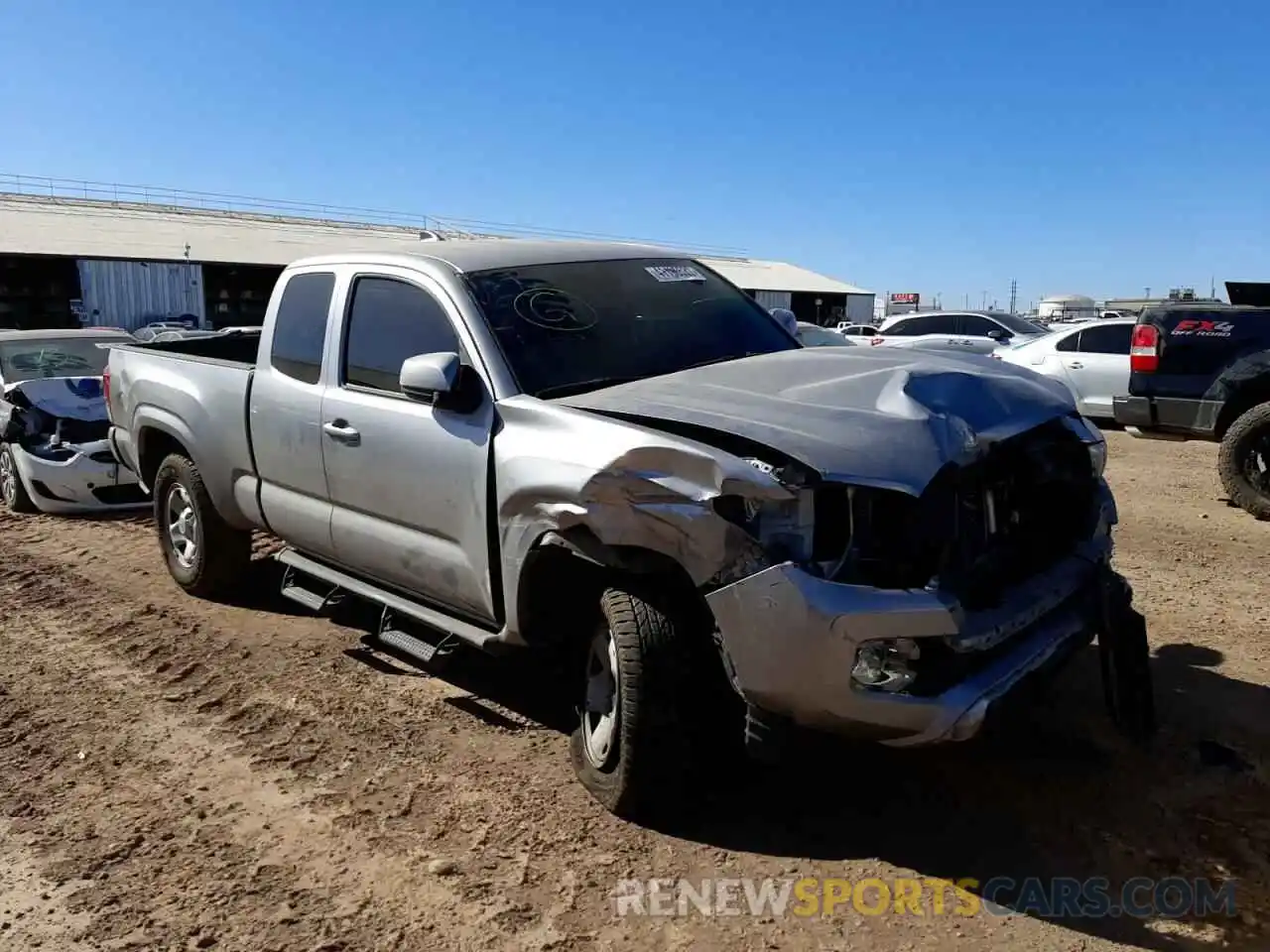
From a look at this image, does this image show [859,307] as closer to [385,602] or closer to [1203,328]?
[1203,328]

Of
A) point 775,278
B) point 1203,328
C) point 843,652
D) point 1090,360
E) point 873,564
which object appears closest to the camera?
point 843,652

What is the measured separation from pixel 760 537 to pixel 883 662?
50cm

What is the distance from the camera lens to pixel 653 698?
331cm

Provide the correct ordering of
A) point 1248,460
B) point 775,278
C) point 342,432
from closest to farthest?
point 342,432
point 1248,460
point 775,278

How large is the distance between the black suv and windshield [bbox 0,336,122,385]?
913 cm

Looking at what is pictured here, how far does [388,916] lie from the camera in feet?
10.2

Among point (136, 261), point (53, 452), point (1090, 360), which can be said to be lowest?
point (53, 452)

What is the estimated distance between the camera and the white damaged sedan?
8844mm

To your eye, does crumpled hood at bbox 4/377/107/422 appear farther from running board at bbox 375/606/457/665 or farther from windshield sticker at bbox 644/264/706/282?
windshield sticker at bbox 644/264/706/282

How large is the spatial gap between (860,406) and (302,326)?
2948 millimetres

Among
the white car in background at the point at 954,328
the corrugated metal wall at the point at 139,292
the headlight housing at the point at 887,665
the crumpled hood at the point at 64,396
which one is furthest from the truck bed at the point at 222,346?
the corrugated metal wall at the point at 139,292

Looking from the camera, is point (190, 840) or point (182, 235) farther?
point (182, 235)

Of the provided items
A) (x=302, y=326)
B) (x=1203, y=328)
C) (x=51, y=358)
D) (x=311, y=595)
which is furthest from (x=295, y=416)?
(x=1203, y=328)

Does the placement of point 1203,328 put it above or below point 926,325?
above
